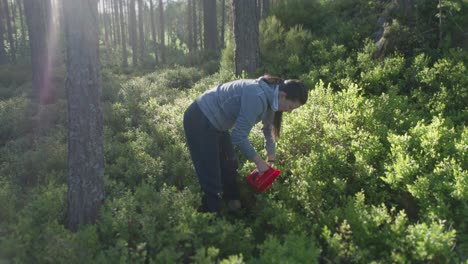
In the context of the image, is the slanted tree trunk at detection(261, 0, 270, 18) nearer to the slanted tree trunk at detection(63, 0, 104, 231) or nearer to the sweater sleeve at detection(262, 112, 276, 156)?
the sweater sleeve at detection(262, 112, 276, 156)

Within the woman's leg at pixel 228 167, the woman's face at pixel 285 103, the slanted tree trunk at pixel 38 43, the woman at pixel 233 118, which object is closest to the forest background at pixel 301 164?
the woman's leg at pixel 228 167

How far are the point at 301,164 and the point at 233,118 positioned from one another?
1243 millimetres

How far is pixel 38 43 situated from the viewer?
11.9m

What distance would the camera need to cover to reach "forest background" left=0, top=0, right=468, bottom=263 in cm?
347

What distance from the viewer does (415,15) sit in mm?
8508

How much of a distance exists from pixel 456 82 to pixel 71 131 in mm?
6168

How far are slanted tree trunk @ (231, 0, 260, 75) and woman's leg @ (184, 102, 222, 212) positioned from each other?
212 inches

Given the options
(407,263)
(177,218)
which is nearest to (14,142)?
(177,218)

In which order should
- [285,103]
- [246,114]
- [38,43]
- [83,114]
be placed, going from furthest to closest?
[38,43] < [83,114] < [285,103] < [246,114]

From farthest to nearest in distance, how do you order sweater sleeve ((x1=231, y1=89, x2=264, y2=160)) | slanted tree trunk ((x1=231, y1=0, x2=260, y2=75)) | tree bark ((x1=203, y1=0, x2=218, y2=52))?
tree bark ((x1=203, y1=0, x2=218, y2=52))
slanted tree trunk ((x1=231, y1=0, x2=260, y2=75))
sweater sleeve ((x1=231, y1=89, x2=264, y2=160))

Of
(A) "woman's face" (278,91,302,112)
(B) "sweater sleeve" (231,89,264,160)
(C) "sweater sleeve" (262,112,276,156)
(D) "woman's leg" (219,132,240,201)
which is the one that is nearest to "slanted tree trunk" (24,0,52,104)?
(D) "woman's leg" (219,132,240,201)

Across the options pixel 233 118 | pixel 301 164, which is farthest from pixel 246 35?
pixel 233 118

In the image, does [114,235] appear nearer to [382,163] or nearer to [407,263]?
[407,263]

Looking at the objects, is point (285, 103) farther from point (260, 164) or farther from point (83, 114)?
point (83, 114)
